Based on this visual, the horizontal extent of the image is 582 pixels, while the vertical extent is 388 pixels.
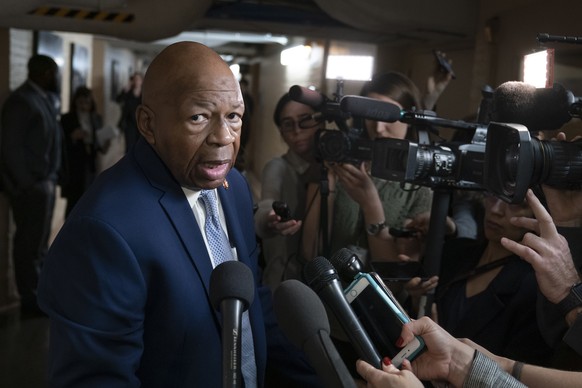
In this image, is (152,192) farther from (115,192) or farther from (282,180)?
(282,180)

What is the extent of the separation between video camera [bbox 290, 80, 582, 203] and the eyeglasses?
234mm

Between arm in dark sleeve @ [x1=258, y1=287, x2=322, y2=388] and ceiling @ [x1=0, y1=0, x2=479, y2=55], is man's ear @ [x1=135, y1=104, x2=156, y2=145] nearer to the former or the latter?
arm in dark sleeve @ [x1=258, y1=287, x2=322, y2=388]

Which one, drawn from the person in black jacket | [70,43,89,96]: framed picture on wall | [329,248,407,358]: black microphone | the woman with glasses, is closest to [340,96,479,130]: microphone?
the woman with glasses

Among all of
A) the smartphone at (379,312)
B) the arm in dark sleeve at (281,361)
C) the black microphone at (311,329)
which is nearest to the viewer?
the black microphone at (311,329)

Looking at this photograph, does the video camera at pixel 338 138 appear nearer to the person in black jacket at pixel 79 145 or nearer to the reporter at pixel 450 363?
the reporter at pixel 450 363

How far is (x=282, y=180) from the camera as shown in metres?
2.55

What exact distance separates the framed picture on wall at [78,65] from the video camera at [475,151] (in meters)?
5.85

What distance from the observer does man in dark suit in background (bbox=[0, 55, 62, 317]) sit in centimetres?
409

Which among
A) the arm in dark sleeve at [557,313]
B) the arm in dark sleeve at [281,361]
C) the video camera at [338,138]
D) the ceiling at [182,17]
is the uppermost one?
the ceiling at [182,17]

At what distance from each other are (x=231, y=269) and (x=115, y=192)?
14.6 inches

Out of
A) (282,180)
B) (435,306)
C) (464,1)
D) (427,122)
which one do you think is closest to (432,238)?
(435,306)

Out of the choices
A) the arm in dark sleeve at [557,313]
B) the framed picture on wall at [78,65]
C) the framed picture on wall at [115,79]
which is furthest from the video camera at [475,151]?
the framed picture on wall at [115,79]

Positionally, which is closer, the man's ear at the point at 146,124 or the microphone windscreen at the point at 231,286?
the microphone windscreen at the point at 231,286

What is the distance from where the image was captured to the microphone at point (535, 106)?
1.43 metres
